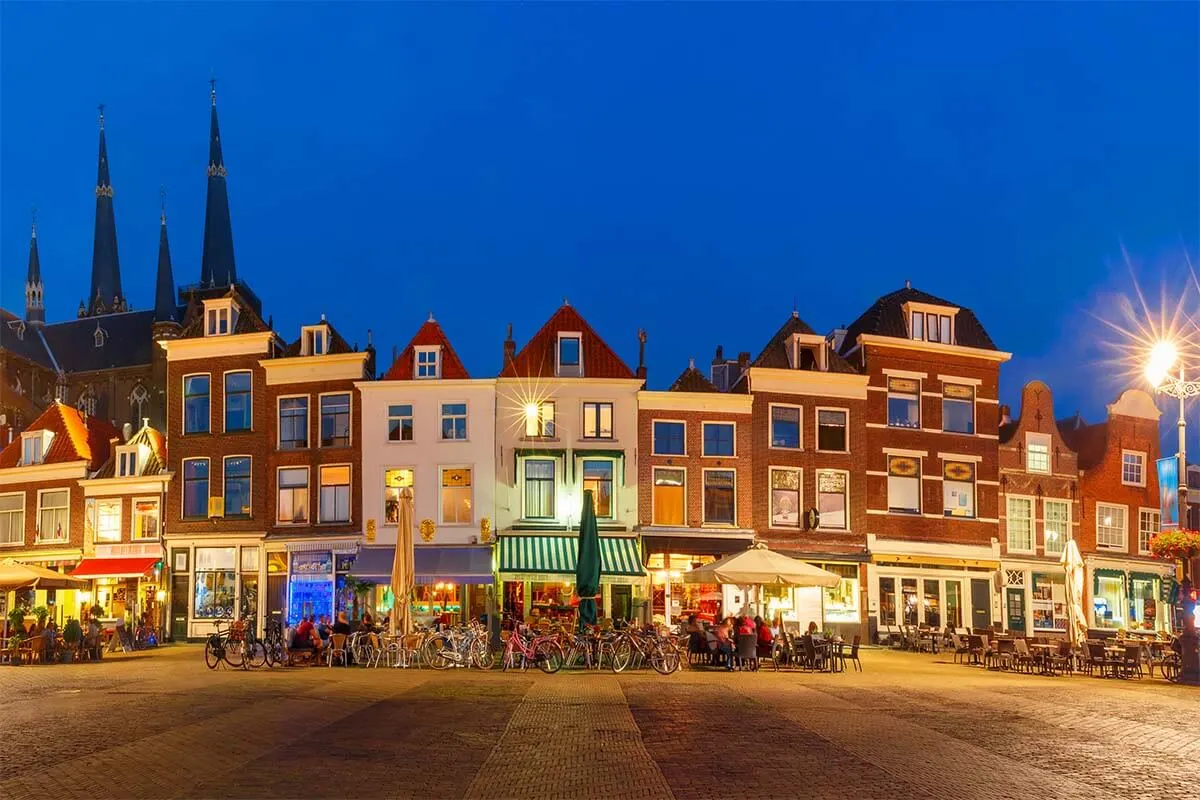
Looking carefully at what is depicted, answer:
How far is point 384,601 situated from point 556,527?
6.40 m

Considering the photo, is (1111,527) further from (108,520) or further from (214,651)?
(108,520)

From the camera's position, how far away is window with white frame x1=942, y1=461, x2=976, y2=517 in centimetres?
4262

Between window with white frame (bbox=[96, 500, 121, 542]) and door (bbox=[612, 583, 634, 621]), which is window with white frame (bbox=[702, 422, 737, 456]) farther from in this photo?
window with white frame (bbox=[96, 500, 121, 542])

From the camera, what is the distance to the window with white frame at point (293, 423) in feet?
138

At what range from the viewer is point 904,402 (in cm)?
4281

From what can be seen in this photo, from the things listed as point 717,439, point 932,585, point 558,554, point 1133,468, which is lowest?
point 932,585

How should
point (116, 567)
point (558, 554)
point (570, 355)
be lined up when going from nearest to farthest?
point (558, 554) < point (570, 355) < point (116, 567)

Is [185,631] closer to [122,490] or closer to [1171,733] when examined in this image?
[122,490]

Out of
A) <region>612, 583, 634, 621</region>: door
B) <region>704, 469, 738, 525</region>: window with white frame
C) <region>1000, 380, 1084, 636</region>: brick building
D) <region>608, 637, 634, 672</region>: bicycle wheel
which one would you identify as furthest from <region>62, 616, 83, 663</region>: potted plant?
<region>1000, 380, 1084, 636</region>: brick building

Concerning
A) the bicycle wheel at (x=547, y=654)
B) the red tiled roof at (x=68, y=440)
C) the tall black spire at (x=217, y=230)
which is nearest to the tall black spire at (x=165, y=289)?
the tall black spire at (x=217, y=230)

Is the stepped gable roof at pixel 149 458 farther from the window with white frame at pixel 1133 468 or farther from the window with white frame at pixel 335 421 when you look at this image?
the window with white frame at pixel 1133 468

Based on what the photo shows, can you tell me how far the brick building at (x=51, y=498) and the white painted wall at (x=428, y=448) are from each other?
1273cm

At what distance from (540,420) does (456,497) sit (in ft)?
12.5

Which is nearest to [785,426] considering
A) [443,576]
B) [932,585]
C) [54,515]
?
[932,585]
